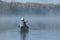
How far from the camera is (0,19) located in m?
7.58

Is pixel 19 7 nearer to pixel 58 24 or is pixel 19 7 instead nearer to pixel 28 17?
pixel 28 17

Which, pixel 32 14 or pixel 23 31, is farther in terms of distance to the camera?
pixel 32 14

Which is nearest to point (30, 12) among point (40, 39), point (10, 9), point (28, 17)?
point (28, 17)

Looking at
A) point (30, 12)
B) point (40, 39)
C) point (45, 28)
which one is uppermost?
point (30, 12)

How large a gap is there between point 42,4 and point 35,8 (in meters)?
0.35

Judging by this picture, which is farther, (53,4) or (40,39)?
(53,4)

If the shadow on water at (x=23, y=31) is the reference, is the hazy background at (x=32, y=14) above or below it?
above

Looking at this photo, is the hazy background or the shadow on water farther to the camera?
the hazy background

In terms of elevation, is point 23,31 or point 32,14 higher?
point 32,14

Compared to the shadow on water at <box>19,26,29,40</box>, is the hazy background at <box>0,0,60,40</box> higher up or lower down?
higher up

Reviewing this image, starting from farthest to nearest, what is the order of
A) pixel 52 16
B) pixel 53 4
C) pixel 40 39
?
pixel 52 16 → pixel 53 4 → pixel 40 39

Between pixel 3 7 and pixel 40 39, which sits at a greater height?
pixel 3 7

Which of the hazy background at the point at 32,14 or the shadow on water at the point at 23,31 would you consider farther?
the hazy background at the point at 32,14

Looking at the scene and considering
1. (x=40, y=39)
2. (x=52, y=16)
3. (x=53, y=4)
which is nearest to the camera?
(x=40, y=39)
